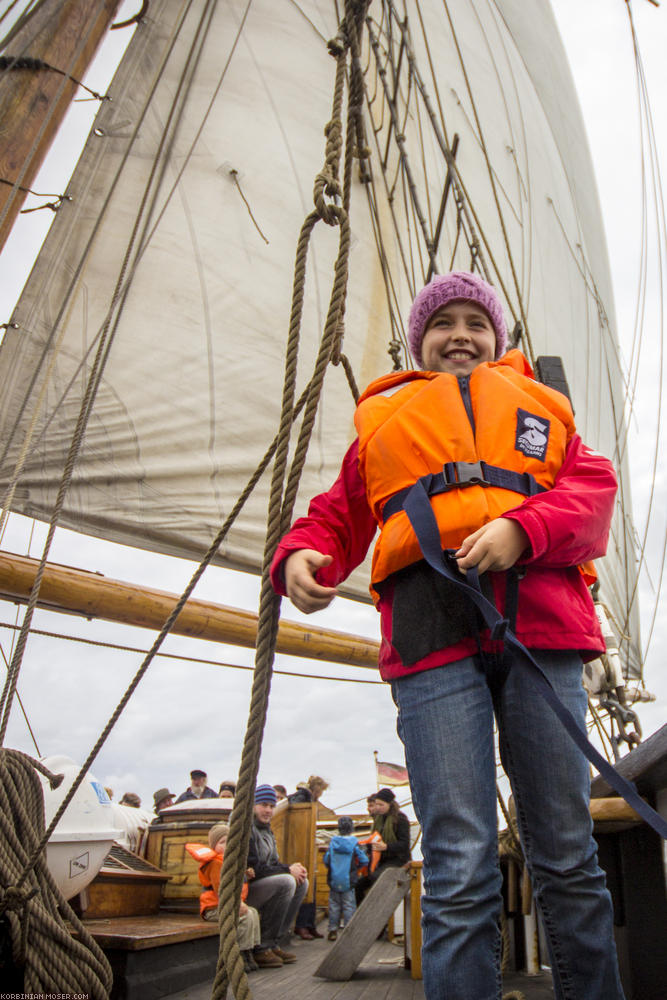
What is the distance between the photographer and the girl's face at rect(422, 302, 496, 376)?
1251 mm

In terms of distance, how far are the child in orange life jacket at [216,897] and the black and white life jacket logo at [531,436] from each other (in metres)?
2.72

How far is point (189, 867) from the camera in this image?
396 cm

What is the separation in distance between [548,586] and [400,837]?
14.4 feet

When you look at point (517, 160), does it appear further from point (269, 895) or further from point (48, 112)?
point (269, 895)

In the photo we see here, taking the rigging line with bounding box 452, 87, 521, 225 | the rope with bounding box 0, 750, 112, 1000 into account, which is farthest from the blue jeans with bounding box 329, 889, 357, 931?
the rigging line with bounding box 452, 87, 521, 225

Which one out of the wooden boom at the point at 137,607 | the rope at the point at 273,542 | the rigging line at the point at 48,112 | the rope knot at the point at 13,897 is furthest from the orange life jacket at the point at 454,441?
the wooden boom at the point at 137,607

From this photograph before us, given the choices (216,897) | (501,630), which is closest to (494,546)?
(501,630)

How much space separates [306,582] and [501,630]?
288 millimetres

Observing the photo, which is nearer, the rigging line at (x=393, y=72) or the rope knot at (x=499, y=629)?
the rope knot at (x=499, y=629)

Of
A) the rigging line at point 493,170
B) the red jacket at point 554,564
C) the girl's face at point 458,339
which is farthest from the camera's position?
the rigging line at point 493,170

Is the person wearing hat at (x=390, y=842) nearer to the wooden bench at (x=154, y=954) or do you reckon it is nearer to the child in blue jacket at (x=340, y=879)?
the child in blue jacket at (x=340, y=879)

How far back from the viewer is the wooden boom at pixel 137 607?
3.38 meters

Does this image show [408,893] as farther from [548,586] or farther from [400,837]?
[548,586]

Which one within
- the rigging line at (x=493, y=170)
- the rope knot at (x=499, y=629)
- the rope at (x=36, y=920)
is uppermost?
the rigging line at (x=493, y=170)
